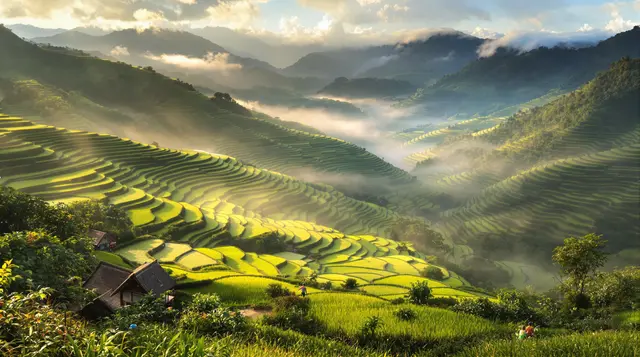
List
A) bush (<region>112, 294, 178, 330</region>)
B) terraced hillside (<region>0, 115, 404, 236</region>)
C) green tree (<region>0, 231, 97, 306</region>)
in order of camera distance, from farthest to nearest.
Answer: terraced hillside (<region>0, 115, 404, 236</region>) < bush (<region>112, 294, 178, 330</region>) < green tree (<region>0, 231, 97, 306</region>)

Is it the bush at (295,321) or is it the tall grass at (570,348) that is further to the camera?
the bush at (295,321)

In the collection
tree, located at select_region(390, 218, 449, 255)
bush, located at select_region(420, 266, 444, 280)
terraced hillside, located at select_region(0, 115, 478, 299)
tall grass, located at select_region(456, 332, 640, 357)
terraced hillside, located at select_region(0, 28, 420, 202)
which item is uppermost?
terraced hillside, located at select_region(0, 28, 420, 202)

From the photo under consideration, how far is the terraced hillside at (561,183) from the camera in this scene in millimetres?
80312

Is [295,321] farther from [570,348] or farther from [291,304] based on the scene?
[570,348]

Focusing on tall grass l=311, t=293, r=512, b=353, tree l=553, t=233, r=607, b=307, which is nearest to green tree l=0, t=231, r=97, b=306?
tall grass l=311, t=293, r=512, b=353

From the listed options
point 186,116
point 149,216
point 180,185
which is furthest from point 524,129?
point 149,216

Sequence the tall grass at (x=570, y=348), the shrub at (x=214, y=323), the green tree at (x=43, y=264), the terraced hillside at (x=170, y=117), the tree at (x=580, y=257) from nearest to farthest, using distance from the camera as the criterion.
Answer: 1. the tall grass at (x=570, y=348)
2. the shrub at (x=214, y=323)
3. the green tree at (x=43, y=264)
4. the tree at (x=580, y=257)
5. the terraced hillside at (x=170, y=117)

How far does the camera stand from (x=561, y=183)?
98.6 meters

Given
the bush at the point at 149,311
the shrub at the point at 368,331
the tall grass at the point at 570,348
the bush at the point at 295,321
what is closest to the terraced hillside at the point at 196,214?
the bush at the point at 295,321

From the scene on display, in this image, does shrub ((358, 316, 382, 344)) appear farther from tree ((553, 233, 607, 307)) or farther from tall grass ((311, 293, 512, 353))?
tree ((553, 233, 607, 307))

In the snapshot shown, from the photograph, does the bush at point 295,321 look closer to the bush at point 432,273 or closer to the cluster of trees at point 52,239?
the cluster of trees at point 52,239

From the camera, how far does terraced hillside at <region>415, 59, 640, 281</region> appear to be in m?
80.3

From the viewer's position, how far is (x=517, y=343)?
23.2ft

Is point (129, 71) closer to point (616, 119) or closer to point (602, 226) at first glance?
point (602, 226)
